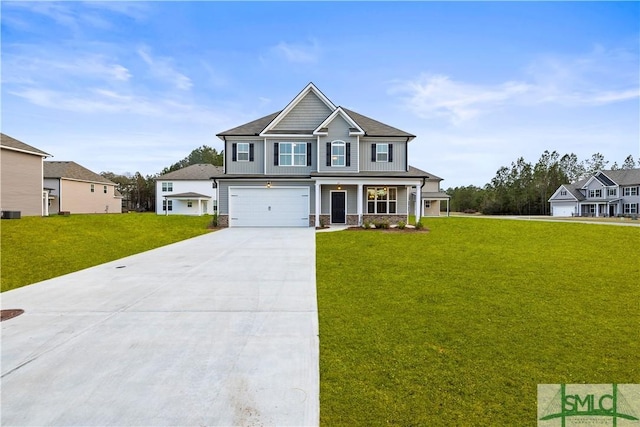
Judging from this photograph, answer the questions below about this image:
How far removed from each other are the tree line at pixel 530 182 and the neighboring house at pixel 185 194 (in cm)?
5024

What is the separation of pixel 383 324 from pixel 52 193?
39.8 meters

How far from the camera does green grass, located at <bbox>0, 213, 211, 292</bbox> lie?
8.73 metres

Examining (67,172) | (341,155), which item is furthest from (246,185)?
(67,172)

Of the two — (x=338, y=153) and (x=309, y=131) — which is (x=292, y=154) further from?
(x=338, y=153)

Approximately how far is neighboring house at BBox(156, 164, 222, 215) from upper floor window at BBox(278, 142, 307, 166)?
2182 cm

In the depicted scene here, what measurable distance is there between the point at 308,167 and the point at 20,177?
19735 mm

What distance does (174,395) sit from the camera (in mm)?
3152

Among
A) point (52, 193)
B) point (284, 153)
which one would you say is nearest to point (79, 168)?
point (52, 193)

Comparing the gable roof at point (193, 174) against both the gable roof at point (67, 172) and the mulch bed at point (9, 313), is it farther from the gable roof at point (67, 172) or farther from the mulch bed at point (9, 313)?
the mulch bed at point (9, 313)

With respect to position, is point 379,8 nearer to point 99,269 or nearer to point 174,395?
point 99,269

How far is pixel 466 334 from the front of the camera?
4438 mm

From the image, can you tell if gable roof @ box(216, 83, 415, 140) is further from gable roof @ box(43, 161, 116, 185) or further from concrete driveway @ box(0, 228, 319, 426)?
gable roof @ box(43, 161, 116, 185)

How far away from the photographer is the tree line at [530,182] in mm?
58719

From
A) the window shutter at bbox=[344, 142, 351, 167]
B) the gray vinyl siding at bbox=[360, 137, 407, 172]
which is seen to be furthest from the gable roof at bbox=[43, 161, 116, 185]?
the gray vinyl siding at bbox=[360, 137, 407, 172]
